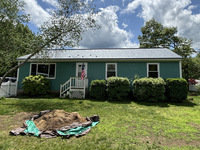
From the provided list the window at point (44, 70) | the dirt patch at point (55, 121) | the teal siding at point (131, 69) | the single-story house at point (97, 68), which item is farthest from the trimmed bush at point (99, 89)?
the window at point (44, 70)

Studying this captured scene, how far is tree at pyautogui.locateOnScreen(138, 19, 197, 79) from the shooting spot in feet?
55.6

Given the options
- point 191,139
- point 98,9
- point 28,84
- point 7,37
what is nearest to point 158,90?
point 191,139

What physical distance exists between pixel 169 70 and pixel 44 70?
1120cm

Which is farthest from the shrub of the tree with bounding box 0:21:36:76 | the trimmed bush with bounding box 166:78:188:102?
the trimmed bush with bounding box 166:78:188:102

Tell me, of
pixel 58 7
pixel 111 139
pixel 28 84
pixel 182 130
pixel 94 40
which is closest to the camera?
pixel 111 139

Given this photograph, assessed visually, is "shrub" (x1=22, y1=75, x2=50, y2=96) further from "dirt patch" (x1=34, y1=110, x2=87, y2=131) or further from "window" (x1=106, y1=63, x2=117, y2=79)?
"dirt patch" (x1=34, y1=110, x2=87, y2=131)

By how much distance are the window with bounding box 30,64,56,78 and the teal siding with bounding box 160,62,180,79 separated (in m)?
9.66

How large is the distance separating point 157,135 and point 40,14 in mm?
11372

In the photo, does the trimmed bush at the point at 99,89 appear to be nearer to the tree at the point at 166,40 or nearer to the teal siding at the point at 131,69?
A: the teal siding at the point at 131,69

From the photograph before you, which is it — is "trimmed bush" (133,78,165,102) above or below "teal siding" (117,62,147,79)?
below

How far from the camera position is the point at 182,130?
10.9 feet

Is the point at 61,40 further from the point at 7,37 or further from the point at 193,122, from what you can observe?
the point at 193,122

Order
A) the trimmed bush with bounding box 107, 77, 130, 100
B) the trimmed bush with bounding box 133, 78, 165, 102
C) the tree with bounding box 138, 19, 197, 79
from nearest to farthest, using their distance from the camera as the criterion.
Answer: the trimmed bush with bounding box 133, 78, 165, 102 → the trimmed bush with bounding box 107, 77, 130, 100 → the tree with bounding box 138, 19, 197, 79

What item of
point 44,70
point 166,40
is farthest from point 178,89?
point 166,40
